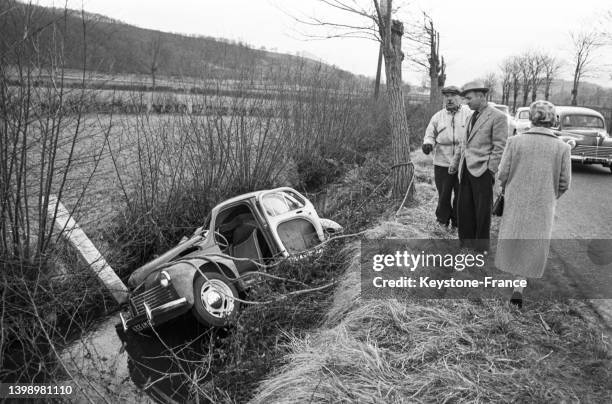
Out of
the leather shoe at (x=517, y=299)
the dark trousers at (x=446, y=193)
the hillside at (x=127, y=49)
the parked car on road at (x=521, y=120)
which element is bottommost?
the leather shoe at (x=517, y=299)

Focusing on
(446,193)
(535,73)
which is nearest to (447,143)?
(446,193)

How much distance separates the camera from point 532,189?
4203 mm

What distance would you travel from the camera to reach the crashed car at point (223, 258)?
5715mm

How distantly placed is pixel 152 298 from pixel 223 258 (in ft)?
3.45

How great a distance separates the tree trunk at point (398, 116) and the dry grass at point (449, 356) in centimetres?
369

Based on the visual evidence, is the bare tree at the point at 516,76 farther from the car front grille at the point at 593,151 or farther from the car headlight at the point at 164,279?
the car headlight at the point at 164,279

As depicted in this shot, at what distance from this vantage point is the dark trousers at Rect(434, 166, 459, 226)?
656 centimetres

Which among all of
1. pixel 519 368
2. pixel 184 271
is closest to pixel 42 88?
pixel 184 271

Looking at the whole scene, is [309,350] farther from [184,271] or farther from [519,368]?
[184,271]

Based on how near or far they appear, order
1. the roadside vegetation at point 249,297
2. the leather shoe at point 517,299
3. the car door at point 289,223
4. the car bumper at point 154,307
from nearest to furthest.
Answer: the roadside vegetation at point 249,297 < the leather shoe at point 517,299 < the car bumper at point 154,307 < the car door at point 289,223

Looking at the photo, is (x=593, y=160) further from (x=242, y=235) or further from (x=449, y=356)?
(x=449, y=356)

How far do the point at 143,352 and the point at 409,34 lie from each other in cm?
1110

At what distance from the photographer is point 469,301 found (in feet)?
15.0

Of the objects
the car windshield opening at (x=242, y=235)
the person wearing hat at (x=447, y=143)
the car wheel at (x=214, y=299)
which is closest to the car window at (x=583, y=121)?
the person wearing hat at (x=447, y=143)
